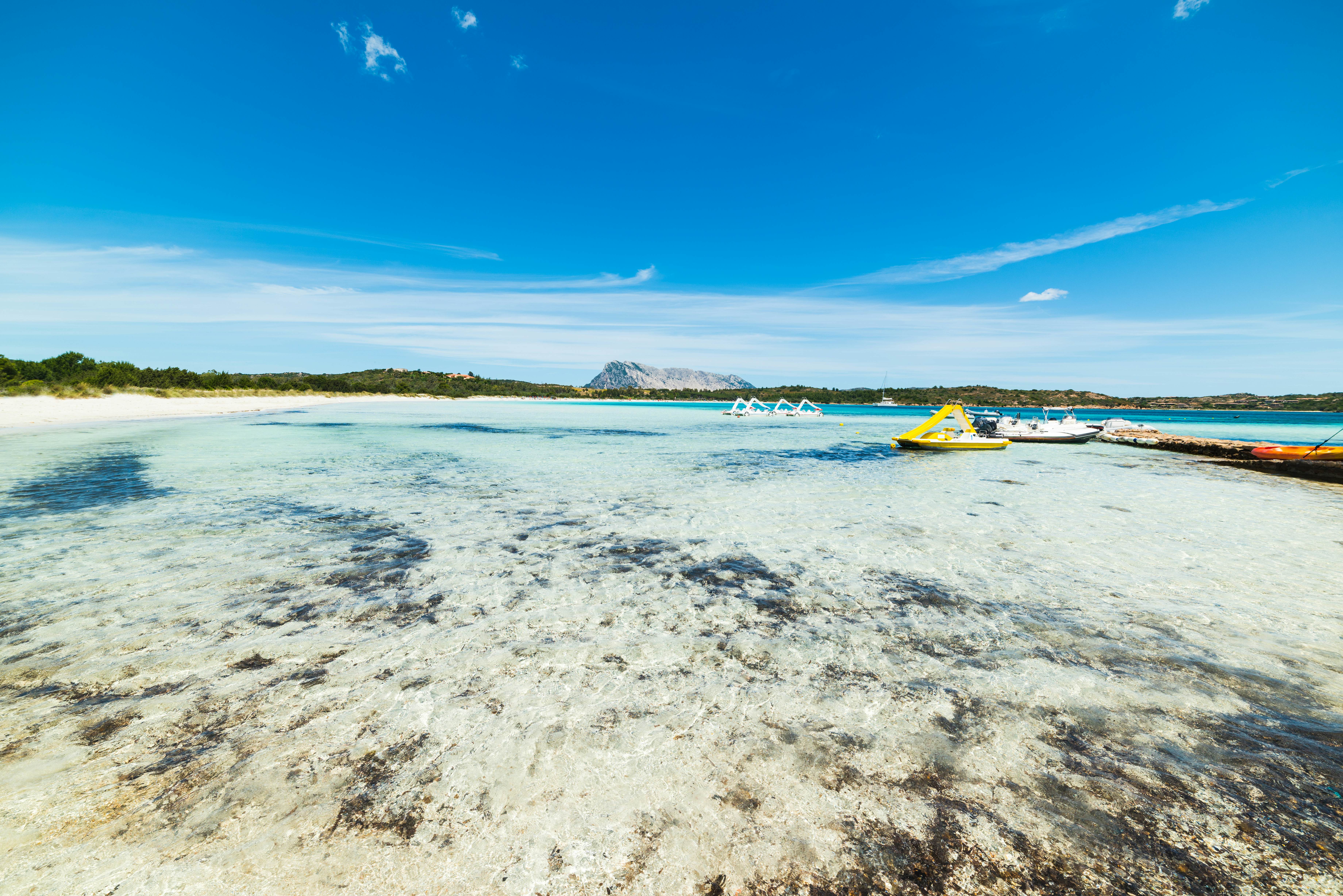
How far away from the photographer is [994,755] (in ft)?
13.5

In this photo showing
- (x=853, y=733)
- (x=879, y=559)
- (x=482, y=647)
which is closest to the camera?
(x=853, y=733)

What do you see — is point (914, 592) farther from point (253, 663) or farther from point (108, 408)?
point (108, 408)

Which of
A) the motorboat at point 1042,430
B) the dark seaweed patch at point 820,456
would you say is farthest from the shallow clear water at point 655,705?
the motorboat at point 1042,430

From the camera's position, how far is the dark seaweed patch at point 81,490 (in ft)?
37.8

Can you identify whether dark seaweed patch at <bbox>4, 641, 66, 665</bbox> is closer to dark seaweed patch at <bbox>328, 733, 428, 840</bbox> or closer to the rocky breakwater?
dark seaweed patch at <bbox>328, 733, 428, 840</bbox>

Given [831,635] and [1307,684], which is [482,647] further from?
[1307,684]

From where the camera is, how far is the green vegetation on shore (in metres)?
50.9

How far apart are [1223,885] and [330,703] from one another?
6595mm

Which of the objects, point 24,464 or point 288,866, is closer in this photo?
point 288,866

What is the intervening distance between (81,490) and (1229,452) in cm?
5421

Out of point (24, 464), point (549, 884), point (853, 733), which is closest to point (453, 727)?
point (549, 884)

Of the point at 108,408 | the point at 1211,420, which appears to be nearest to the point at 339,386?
the point at 108,408

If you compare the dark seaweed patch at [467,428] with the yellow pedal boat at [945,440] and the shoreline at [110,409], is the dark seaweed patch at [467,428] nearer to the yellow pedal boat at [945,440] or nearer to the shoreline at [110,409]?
the shoreline at [110,409]

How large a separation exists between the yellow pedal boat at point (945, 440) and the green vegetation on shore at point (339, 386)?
103ft
